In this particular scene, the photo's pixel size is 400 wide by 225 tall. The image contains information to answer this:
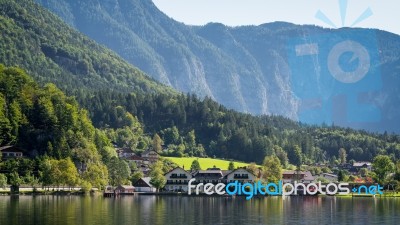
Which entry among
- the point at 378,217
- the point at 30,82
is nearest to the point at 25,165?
the point at 30,82

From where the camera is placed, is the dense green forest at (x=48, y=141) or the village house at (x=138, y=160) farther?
the village house at (x=138, y=160)

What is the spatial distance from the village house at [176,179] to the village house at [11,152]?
4154cm

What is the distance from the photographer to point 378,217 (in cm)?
7588

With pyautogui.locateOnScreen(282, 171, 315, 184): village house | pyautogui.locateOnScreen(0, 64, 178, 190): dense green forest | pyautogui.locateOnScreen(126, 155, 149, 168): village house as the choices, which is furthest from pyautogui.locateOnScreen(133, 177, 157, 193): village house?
pyautogui.locateOnScreen(282, 171, 315, 184): village house

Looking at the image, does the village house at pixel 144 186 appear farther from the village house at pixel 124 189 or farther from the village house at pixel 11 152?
the village house at pixel 11 152

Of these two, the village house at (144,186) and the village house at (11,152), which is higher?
the village house at (11,152)

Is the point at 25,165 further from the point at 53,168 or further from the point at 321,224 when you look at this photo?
the point at 321,224

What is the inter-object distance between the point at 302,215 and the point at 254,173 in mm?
95413

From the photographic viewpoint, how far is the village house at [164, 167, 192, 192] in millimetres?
164125

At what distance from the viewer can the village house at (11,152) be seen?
5241 inches

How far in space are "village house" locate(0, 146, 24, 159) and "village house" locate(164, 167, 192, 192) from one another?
41.5m

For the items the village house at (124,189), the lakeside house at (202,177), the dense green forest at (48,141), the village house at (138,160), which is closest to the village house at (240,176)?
the lakeside house at (202,177)

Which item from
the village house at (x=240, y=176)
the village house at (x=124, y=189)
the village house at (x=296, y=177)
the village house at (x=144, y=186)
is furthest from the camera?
the village house at (x=296, y=177)

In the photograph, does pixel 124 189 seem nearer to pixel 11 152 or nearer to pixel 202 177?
pixel 11 152
